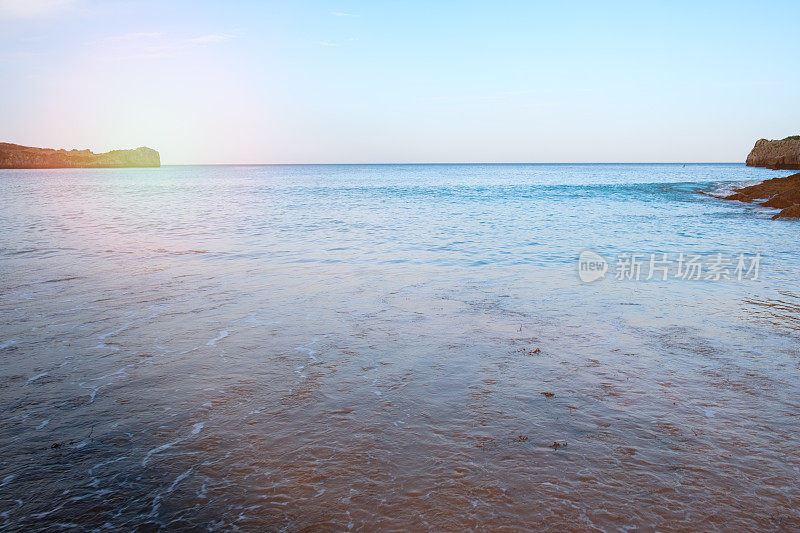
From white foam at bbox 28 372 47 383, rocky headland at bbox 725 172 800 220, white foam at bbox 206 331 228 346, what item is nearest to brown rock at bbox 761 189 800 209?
rocky headland at bbox 725 172 800 220

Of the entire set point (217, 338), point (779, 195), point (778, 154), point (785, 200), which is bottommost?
point (217, 338)

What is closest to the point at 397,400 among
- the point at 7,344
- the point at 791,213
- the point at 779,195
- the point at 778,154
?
the point at 7,344

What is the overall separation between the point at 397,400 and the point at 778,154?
113 metres

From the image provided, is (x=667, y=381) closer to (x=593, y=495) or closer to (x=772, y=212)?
(x=593, y=495)

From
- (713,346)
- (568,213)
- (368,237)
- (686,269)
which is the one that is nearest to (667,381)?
(713,346)

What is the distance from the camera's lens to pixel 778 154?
299 feet

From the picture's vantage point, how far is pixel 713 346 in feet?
21.5

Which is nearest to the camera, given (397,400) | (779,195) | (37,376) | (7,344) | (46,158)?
(397,400)

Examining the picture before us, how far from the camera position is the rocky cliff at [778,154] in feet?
266

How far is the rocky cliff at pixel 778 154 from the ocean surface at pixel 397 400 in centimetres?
9106

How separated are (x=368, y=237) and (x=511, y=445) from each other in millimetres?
14398

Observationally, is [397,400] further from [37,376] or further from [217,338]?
[37,376]

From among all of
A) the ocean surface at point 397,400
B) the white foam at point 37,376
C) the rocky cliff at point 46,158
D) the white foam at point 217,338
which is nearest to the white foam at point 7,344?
the ocean surface at point 397,400

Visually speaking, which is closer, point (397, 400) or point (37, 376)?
point (397, 400)
